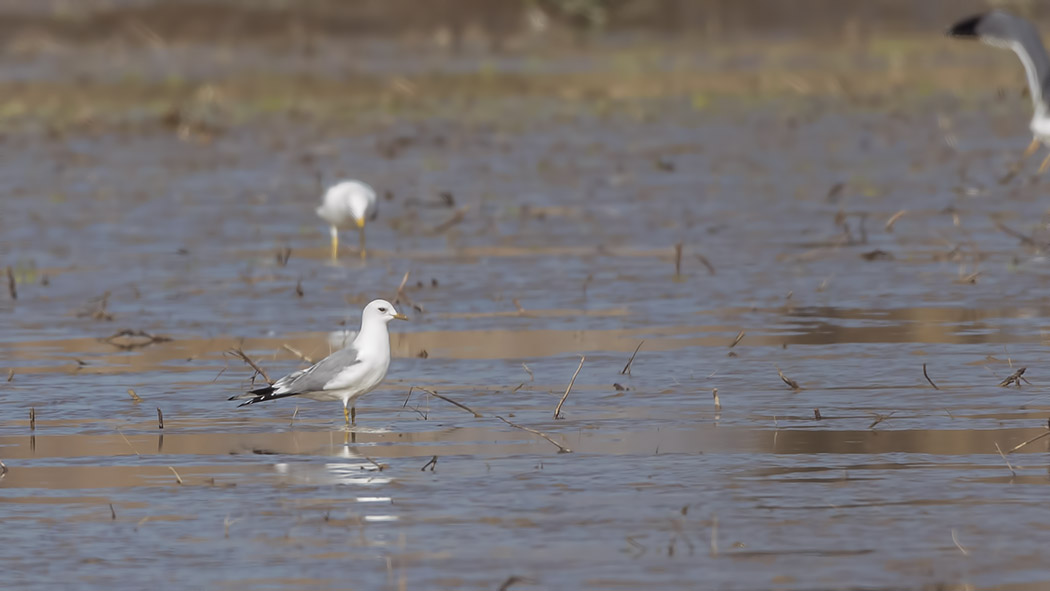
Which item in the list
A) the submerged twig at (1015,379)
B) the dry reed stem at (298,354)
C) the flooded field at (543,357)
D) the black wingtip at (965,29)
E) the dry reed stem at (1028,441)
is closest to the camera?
the flooded field at (543,357)

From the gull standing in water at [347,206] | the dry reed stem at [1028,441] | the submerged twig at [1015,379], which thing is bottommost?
the gull standing in water at [347,206]

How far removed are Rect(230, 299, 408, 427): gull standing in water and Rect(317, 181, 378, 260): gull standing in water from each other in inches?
284

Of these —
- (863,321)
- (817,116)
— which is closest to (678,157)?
(817,116)

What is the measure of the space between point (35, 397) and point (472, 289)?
14.4 ft

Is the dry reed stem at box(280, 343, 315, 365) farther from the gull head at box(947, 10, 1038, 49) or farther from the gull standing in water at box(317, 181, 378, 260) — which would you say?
the gull standing in water at box(317, 181, 378, 260)

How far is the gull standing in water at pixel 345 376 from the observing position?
938 centimetres

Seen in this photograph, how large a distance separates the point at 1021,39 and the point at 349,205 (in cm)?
653

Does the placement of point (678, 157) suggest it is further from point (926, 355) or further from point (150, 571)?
point (150, 571)

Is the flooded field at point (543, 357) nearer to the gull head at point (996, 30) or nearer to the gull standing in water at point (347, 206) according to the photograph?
the gull standing in water at point (347, 206)

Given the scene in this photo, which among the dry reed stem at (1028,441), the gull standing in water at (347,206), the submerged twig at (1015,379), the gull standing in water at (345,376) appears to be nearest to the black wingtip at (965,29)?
the submerged twig at (1015,379)

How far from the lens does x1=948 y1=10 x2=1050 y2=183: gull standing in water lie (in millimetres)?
12227

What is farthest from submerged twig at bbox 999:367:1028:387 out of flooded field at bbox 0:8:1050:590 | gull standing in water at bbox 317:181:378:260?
gull standing in water at bbox 317:181:378:260

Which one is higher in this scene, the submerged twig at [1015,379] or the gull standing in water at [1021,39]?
the gull standing in water at [1021,39]

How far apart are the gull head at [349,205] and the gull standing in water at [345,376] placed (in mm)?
7234
